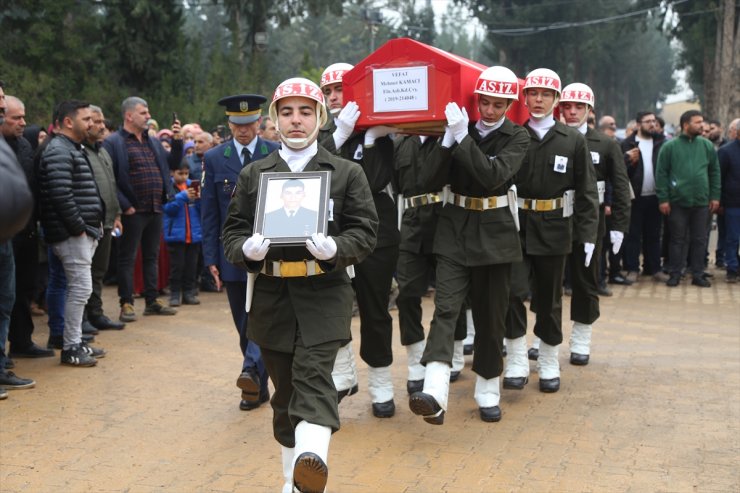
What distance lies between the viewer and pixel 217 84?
890 inches

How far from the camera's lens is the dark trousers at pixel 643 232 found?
43.8 ft

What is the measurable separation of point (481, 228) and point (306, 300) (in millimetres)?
1922

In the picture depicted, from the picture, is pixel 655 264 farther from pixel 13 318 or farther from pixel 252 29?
pixel 252 29

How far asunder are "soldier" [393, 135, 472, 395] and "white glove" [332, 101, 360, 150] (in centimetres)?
63

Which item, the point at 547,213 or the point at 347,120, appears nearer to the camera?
the point at 347,120

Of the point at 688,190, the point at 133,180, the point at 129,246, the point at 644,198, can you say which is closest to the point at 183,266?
the point at 129,246

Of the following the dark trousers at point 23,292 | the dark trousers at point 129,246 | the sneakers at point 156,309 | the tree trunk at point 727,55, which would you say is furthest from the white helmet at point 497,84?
the tree trunk at point 727,55

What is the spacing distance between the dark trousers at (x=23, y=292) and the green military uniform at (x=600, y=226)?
4.86 metres

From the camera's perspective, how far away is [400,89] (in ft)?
19.2

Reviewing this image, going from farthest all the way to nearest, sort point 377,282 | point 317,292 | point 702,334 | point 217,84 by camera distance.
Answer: point 217,84
point 702,334
point 377,282
point 317,292

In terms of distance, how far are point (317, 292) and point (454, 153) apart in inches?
65.4

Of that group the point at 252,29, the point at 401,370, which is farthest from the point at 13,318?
the point at 252,29

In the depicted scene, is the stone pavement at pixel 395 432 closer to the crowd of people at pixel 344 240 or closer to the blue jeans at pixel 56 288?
the crowd of people at pixel 344 240

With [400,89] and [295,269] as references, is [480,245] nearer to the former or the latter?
[400,89]
